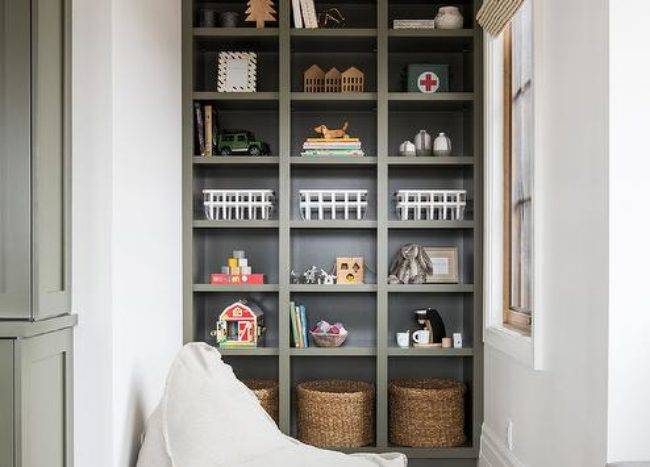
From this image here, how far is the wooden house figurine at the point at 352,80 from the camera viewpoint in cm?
368

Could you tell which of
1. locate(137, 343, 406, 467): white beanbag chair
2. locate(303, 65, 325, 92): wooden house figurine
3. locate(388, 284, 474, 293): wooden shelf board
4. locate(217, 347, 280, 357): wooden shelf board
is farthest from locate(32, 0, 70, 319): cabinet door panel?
locate(388, 284, 474, 293): wooden shelf board

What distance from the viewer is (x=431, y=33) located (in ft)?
11.7

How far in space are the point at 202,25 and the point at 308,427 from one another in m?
2.13

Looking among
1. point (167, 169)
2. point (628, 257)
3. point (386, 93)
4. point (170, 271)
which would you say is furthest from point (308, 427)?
point (628, 257)

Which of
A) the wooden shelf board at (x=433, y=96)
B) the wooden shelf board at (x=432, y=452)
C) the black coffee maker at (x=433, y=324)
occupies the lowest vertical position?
Answer: the wooden shelf board at (x=432, y=452)

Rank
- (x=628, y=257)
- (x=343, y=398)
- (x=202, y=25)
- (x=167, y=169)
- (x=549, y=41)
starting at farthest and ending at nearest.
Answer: (x=202, y=25) < (x=343, y=398) < (x=167, y=169) < (x=549, y=41) < (x=628, y=257)

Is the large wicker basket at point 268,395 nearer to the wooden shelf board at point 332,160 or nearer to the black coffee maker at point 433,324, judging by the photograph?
the black coffee maker at point 433,324

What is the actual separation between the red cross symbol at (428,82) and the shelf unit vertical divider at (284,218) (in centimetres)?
69

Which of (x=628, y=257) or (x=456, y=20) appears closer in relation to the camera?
(x=628, y=257)

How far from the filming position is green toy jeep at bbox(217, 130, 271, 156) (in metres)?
3.69

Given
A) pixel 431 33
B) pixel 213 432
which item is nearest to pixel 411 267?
pixel 431 33

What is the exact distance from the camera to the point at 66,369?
217 cm

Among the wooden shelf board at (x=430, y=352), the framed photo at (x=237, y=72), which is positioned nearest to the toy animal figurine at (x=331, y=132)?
the framed photo at (x=237, y=72)

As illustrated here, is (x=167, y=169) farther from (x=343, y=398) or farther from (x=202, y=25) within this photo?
(x=343, y=398)
